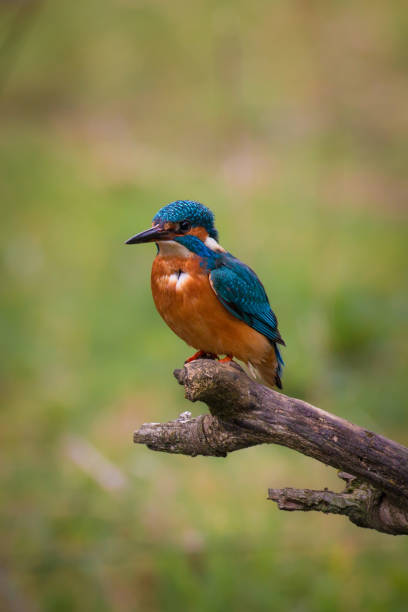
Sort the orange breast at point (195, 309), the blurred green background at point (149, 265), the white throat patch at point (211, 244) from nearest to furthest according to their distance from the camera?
the orange breast at point (195, 309) → the white throat patch at point (211, 244) → the blurred green background at point (149, 265)

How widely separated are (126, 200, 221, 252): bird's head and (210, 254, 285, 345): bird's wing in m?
0.12

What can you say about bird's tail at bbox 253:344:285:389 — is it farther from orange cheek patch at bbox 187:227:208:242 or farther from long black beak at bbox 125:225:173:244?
long black beak at bbox 125:225:173:244

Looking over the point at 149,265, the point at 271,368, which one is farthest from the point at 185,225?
the point at 149,265

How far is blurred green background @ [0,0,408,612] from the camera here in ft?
12.4

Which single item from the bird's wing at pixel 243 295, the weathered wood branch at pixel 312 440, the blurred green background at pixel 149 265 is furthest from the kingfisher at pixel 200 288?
the blurred green background at pixel 149 265

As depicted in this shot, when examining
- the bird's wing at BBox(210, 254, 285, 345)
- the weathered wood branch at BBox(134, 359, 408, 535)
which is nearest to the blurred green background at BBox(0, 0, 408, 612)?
the bird's wing at BBox(210, 254, 285, 345)

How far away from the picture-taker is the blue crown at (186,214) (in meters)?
2.69

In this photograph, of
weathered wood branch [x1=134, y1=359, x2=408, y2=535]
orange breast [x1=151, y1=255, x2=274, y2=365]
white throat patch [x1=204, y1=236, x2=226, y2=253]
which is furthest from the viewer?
white throat patch [x1=204, y1=236, x2=226, y2=253]

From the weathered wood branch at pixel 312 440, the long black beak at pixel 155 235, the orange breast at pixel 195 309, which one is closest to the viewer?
the weathered wood branch at pixel 312 440

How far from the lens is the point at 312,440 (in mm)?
2184

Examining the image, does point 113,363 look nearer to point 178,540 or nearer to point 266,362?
point 178,540

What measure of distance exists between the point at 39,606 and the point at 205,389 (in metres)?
2.20

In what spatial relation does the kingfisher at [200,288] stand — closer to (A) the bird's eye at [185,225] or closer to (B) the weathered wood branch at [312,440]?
(A) the bird's eye at [185,225]

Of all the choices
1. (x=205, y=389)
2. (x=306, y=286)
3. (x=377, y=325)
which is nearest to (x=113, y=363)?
(x=306, y=286)
